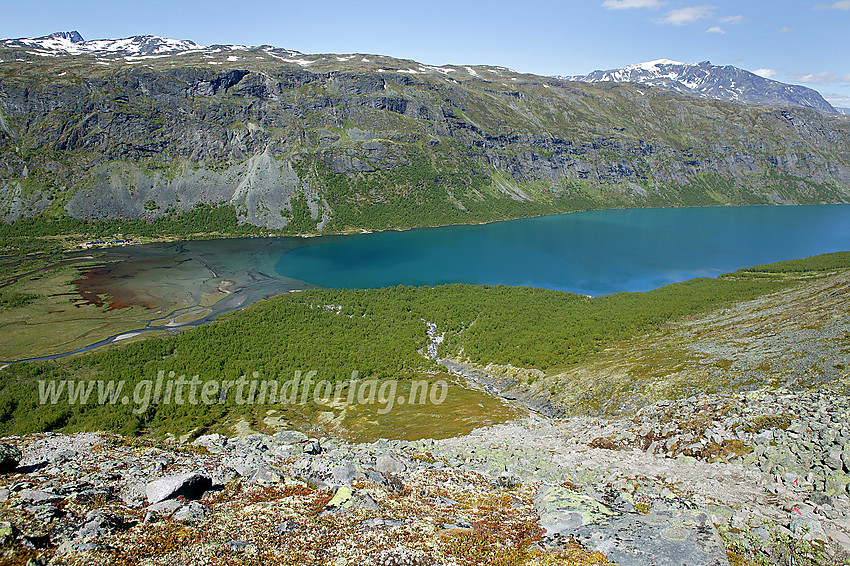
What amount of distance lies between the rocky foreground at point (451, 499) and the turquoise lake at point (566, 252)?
56495mm

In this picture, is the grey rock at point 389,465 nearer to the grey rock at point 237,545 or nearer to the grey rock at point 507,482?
the grey rock at point 507,482

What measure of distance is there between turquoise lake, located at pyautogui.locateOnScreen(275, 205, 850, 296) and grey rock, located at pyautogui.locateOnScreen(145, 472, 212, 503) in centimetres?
6356

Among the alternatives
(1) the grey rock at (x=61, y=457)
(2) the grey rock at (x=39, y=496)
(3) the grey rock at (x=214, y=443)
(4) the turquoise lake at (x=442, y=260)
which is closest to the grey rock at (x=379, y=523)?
A: (2) the grey rock at (x=39, y=496)

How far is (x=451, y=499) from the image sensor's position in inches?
624

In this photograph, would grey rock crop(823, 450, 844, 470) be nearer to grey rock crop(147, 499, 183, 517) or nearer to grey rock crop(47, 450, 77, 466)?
grey rock crop(147, 499, 183, 517)

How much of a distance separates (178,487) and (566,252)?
344 ft

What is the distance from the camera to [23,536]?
9.79m

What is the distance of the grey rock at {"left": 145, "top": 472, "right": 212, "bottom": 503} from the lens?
12852 mm

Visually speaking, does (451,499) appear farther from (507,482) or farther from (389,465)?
(389,465)

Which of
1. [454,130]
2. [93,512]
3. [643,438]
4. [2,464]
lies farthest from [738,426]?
[454,130]

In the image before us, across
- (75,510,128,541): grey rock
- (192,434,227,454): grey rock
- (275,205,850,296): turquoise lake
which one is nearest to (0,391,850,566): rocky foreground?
(75,510,128,541): grey rock

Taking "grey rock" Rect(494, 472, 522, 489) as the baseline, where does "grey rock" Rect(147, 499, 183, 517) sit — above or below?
above

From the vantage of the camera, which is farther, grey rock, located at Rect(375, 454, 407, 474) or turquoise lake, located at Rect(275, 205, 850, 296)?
turquoise lake, located at Rect(275, 205, 850, 296)

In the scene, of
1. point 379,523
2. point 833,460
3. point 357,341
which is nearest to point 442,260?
point 357,341
